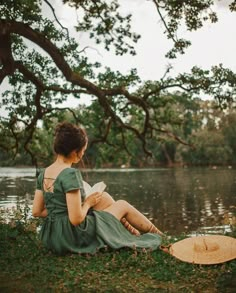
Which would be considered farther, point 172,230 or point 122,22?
point 172,230

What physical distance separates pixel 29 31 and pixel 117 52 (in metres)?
2.83

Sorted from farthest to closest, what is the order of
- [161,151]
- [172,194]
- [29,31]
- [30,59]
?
1. [161,151]
2. [172,194]
3. [30,59]
4. [29,31]

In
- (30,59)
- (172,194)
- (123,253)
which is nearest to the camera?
(123,253)

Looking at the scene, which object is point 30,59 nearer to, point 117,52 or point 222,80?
point 117,52

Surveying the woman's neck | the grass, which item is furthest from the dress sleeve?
Result: the grass

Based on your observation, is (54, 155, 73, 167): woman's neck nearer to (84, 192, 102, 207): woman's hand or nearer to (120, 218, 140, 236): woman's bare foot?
(84, 192, 102, 207): woman's hand

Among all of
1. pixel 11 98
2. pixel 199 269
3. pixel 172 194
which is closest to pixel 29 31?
pixel 11 98

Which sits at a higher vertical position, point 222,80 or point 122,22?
point 122,22

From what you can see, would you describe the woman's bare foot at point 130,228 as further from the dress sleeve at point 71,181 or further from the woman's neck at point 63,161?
the woman's neck at point 63,161

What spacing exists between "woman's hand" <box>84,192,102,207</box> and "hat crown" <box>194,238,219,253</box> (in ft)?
3.78

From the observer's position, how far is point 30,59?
1141cm

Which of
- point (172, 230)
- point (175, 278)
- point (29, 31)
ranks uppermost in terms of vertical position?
point (29, 31)

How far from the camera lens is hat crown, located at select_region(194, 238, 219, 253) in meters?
4.41

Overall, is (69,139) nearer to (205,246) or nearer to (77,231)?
(77,231)
